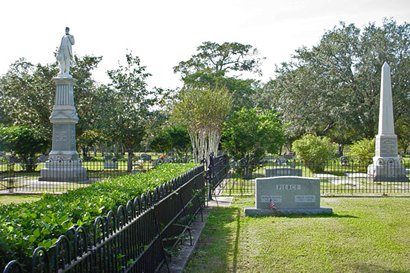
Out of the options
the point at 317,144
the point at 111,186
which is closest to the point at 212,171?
the point at 111,186

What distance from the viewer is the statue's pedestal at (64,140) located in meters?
19.5

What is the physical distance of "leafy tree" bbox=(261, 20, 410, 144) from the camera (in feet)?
106

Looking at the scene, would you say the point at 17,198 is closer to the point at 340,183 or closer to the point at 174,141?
the point at 340,183

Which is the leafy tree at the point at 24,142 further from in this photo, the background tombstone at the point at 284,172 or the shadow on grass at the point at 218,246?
the shadow on grass at the point at 218,246

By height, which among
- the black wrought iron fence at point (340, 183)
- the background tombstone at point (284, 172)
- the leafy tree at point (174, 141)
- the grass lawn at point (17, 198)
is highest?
the leafy tree at point (174, 141)

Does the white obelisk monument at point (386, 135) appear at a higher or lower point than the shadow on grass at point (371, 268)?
higher

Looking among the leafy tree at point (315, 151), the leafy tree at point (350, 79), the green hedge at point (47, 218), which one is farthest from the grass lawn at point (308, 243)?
the leafy tree at point (350, 79)

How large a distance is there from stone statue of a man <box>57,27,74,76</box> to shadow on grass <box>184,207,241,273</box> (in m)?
13.3

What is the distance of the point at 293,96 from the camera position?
3562cm

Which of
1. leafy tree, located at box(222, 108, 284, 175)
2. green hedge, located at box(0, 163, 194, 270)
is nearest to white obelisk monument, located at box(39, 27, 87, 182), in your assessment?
leafy tree, located at box(222, 108, 284, 175)

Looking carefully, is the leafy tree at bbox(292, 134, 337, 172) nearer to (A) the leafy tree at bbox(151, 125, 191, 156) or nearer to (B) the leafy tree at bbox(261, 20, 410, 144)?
(B) the leafy tree at bbox(261, 20, 410, 144)

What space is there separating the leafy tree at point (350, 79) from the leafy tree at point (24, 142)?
763 inches

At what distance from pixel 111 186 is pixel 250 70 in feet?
139

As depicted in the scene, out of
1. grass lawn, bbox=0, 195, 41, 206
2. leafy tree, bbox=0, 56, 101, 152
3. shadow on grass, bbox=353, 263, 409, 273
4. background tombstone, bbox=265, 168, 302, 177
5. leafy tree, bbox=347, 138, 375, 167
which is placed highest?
leafy tree, bbox=0, 56, 101, 152
